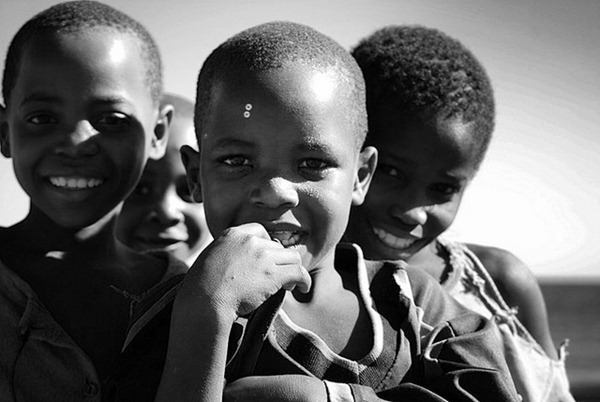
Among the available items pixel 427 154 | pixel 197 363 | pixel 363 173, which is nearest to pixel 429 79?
pixel 427 154

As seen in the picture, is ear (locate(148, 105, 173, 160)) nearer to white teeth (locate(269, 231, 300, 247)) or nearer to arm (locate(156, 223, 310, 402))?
white teeth (locate(269, 231, 300, 247))

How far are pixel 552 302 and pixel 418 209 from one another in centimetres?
5439

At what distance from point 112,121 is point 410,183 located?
0.99m

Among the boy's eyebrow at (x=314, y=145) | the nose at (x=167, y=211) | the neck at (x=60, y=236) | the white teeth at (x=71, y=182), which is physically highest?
the boy's eyebrow at (x=314, y=145)

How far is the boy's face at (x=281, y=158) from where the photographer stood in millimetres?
2109

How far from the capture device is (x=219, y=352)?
1.86 meters

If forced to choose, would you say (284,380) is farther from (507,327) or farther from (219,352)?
(507,327)

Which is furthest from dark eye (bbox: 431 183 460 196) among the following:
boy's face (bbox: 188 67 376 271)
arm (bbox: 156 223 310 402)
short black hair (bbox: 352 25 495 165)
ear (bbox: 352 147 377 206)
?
arm (bbox: 156 223 310 402)

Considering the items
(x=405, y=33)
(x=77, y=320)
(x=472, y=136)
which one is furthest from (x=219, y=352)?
(x=405, y=33)

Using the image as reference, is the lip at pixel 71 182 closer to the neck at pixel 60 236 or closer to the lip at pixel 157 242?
the neck at pixel 60 236

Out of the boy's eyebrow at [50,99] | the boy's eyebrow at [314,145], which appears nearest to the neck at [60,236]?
the boy's eyebrow at [50,99]

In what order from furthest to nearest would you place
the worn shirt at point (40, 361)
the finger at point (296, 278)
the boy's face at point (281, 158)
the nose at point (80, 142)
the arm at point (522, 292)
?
the arm at point (522, 292) < the nose at point (80, 142) < the worn shirt at point (40, 361) < the boy's face at point (281, 158) < the finger at point (296, 278)

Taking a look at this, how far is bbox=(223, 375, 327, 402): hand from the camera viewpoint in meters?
1.94

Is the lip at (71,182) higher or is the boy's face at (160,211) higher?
the lip at (71,182)
